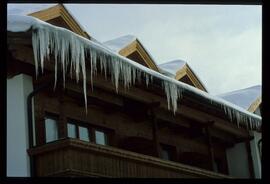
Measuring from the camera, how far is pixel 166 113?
1140 centimetres

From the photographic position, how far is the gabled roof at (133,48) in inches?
443

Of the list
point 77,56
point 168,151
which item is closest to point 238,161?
point 168,151

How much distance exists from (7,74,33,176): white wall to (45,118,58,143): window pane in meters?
0.59

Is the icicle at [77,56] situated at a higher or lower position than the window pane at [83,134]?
higher

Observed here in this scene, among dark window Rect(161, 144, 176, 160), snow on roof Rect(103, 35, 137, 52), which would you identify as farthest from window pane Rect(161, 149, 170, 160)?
snow on roof Rect(103, 35, 137, 52)

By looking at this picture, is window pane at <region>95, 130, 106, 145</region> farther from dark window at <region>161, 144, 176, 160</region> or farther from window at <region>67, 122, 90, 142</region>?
dark window at <region>161, 144, 176, 160</region>

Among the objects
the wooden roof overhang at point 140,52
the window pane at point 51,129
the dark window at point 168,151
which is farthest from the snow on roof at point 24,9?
the dark window at point 168,151

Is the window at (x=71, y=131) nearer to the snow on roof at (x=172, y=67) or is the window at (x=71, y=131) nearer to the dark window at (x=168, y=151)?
the dark window at (x=168, y=151)

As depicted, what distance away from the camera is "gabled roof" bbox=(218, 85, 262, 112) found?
13329mm

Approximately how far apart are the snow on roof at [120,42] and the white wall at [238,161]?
3.89 m

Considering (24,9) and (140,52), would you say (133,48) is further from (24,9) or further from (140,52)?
(24,9)

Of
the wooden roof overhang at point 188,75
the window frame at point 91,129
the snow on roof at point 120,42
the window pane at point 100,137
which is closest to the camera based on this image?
the window frame at point 91,129

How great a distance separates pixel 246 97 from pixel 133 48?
3916mm
